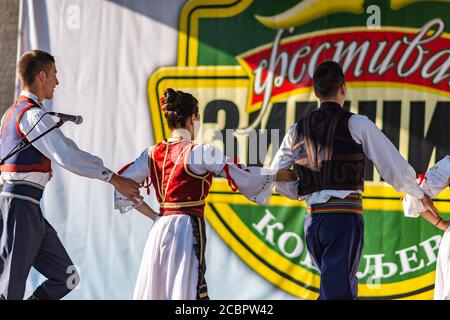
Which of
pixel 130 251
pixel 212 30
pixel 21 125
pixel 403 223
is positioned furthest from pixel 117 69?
pixel 403 223

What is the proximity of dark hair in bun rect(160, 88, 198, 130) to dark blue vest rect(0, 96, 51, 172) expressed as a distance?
83 cm

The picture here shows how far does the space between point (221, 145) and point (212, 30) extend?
83 centimetres

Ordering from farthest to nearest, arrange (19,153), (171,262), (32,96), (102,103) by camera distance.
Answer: (102,103), (32,96), (19,153), (171,262)

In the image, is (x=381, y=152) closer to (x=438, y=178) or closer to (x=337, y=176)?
(x=337, y=176)

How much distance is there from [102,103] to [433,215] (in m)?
2.80

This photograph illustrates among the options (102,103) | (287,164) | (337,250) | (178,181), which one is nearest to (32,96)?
(178,181)

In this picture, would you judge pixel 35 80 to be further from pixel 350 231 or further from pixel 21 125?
pixel 350 231

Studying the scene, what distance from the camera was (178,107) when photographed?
4.49m

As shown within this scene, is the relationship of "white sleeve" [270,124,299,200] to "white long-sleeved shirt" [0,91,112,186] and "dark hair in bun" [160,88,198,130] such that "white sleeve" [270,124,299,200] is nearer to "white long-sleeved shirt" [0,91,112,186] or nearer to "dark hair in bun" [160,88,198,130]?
"dark hair in bun" [160,88,198,130]

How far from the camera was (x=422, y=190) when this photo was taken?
4.69m

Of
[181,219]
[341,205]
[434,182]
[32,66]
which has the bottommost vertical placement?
[181,219]

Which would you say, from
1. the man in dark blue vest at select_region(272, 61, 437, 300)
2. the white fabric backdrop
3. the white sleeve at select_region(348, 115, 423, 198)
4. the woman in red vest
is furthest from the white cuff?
the white fabric backdrop

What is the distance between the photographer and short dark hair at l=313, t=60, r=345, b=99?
4.50 metres

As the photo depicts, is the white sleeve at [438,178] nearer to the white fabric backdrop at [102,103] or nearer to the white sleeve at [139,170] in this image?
the white sleeve at [139,170]
